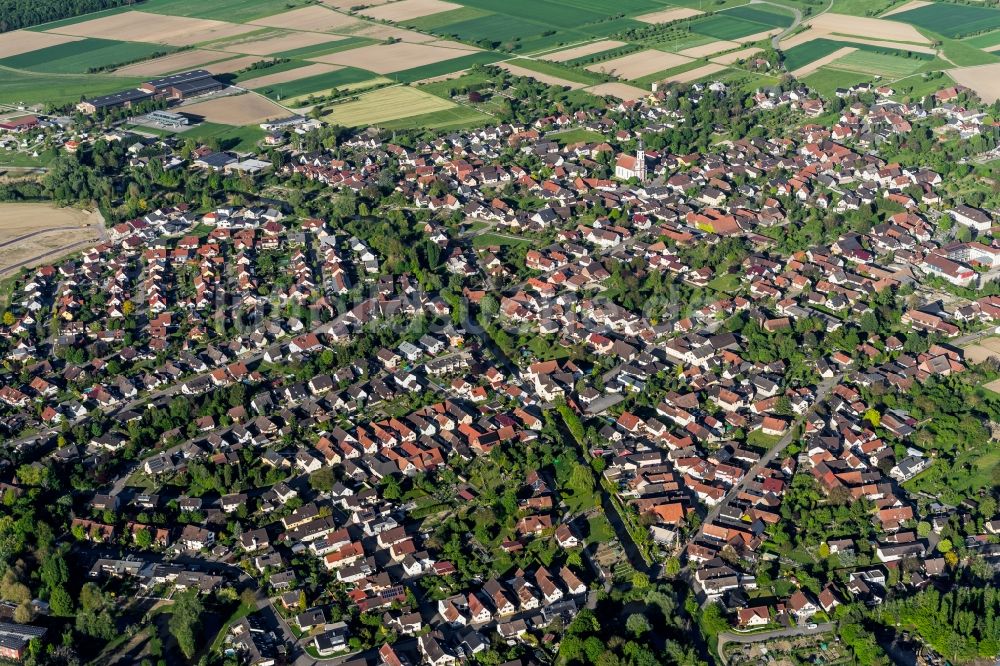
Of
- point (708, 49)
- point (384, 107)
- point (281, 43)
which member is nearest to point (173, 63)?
point (281, 43)

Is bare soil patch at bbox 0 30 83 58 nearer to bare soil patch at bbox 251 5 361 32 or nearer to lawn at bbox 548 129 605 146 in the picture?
bare soil patch at bbox 251 5 361 32

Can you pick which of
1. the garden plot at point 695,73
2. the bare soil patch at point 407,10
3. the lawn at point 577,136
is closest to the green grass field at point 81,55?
the bare soil patch at point 407,10

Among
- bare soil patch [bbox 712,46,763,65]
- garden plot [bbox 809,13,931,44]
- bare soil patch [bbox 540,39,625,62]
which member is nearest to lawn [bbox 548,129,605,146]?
bare soil patch [bbox 540,39,625,62]

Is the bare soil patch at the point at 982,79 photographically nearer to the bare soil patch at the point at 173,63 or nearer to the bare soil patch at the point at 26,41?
the bare soil patch at the point at 173,63

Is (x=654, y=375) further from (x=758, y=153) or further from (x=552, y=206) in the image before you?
(x=758, y=153)

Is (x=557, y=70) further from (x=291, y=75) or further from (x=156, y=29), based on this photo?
(x=156, y=29)

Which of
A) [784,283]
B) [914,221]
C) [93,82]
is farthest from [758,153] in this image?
[93,82]
